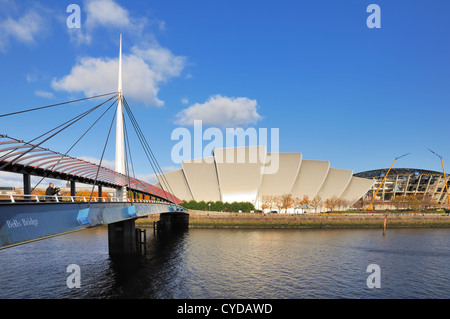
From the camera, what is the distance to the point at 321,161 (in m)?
90.8

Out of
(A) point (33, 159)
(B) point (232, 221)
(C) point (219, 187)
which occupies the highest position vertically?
(A) point (33, 159)

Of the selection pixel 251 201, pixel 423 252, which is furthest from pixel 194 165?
pixel 423 252

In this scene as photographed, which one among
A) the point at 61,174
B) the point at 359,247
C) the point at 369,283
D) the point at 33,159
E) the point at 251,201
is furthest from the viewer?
the point at 251,201

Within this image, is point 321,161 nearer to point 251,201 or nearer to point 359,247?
point 251,201

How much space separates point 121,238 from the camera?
98.4 ft

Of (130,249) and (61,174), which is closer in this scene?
(61,174)

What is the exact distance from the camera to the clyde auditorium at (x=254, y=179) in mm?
83875

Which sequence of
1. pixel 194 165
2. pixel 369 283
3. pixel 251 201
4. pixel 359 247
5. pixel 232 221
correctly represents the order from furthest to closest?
pixel 194 165 < pixel 251 201 < pixel 232 221 < pixel 359 247 < pixel 369 283

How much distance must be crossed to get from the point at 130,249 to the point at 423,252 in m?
30.3

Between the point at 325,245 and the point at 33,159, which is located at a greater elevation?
the point at 33,159

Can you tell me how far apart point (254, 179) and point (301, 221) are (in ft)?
84.7

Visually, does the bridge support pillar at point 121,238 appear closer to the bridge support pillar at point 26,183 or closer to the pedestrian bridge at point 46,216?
the pedestrian bridge at point 46,216

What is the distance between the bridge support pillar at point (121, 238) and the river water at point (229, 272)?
60.5 inches
